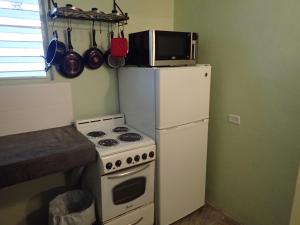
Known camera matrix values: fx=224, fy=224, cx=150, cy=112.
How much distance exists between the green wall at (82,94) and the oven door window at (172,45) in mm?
555

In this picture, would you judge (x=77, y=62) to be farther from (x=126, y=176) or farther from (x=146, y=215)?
(x=146, y=215)

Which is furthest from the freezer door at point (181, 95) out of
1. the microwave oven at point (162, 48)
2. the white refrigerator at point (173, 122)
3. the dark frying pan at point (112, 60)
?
the dark frying pan at point (112, 60)

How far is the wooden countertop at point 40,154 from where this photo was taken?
1329 mm

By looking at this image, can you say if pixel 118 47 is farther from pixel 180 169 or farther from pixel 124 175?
pixel 180 169

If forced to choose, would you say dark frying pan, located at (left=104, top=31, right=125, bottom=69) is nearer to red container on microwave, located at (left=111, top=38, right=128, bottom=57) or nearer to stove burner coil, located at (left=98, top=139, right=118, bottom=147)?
red container on microwave, located at (left=111, top=38, right=128, bottom=57)

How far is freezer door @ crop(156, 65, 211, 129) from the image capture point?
1688 millimetres

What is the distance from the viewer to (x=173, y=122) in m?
1.80

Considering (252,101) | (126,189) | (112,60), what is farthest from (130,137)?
(252,101)

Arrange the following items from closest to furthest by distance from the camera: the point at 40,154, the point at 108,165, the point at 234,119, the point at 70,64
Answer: the point at 40,154 < the point at 108,165 < the point at 70,64 < the point at 234,119

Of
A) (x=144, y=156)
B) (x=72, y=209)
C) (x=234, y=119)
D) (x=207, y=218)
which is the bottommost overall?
(x=207, y=218)

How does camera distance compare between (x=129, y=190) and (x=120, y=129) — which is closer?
(x=129, y=190)

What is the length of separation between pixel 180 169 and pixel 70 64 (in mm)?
1303

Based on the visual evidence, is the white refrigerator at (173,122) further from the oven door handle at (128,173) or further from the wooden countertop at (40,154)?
the wooden countertop at (40,154)

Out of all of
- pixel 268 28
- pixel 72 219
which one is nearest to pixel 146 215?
pixel 72 219
